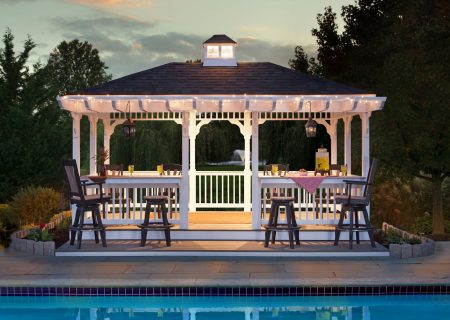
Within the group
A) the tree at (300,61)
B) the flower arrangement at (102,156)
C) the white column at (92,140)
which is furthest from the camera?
the tree at (300,61)

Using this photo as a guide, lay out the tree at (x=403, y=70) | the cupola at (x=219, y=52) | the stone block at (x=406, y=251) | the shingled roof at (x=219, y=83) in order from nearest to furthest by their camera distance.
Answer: the stone block at (x=406, y=251), the shingled roof at (x=219, y=83), the cupola at (x=219, y=52), the tree at (x=403, y=70)

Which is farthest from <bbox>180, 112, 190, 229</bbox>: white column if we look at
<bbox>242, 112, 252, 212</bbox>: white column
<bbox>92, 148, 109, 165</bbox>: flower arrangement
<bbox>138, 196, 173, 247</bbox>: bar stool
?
<bbox>242, 112, 252, 212</bbox>: white column

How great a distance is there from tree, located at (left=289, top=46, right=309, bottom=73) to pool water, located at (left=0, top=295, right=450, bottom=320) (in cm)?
2282

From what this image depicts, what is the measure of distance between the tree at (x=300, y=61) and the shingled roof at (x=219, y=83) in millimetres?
17047

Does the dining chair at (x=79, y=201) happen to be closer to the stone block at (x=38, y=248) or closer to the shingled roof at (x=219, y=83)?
the stone block at (x=38, y=248)

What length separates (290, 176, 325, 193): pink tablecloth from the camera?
434 inches

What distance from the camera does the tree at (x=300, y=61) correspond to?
30.0 metres

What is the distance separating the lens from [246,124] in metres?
13.5

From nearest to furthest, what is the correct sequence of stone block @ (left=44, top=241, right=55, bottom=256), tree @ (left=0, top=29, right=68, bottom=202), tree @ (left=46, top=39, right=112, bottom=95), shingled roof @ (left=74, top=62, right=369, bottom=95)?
1. stone block @ (left=44, top=241, right=55, bottom=256)
2. shingled roof @ (left=74, top=62, right=369, bottom=95)
3. tree @ (left=0, top=29, right=68, bottom=202)
4. tree @ (left=46, top=39, right=112, bottom=95)

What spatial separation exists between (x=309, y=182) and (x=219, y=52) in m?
3.75

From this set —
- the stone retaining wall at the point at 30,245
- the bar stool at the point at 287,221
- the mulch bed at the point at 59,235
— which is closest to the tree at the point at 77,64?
the mulch bed at the point at 59,235

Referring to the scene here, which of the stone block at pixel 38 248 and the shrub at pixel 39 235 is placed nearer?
the stone block at pixel 38 248

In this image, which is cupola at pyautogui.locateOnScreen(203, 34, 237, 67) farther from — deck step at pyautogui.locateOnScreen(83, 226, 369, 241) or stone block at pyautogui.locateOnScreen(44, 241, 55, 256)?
stone block at pyautogui.locateOnScreen(44, 241, 55, 256)

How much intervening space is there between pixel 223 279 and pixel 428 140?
24.5ft
